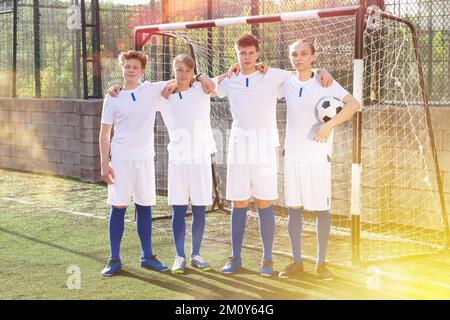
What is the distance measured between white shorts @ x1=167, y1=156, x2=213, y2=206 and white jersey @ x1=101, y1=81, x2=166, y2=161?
0.88 ft

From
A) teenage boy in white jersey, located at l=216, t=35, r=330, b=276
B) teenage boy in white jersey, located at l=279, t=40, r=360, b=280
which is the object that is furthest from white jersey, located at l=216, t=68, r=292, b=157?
teenage boy in white jersey, located at l=279, t=40, r=360, b=280

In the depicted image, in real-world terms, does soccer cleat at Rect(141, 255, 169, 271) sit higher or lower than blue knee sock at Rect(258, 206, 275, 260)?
lower

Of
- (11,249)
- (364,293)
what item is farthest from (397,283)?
(11,249)

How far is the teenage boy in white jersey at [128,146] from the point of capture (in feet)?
19.5

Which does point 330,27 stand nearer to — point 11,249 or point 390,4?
point 390,4

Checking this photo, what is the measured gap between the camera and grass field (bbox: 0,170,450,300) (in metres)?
5.36

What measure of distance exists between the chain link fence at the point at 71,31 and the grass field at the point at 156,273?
9.63 ft

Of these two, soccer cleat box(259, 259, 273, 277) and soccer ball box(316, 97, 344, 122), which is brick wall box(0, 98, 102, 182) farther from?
soccer ball box(316, 97, 344, 122)

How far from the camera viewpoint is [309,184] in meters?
5.69

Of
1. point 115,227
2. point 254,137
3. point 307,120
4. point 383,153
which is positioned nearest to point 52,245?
point 115,227

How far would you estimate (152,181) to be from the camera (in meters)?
6.05

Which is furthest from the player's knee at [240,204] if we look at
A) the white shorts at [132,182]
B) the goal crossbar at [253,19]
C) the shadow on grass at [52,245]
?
the goal crossbar at [253,19]

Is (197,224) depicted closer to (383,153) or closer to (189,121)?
(189,121)

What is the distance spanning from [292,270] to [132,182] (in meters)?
1.37
